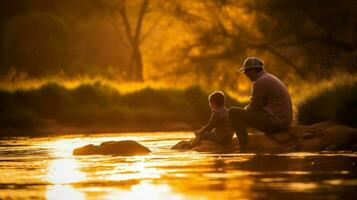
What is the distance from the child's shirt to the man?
53 cm

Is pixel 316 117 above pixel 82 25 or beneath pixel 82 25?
beneath

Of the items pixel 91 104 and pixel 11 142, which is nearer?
pixel 11 142

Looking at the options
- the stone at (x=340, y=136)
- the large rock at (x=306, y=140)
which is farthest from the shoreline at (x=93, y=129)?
the stone at (x=340, y=136)

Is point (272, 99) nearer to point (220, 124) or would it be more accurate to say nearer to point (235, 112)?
point (235, 112)

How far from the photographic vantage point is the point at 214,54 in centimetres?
4791

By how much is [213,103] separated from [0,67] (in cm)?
3291

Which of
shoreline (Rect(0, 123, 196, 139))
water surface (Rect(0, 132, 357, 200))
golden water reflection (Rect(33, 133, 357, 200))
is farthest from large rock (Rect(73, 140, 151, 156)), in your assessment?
shoreline (Rect(0, 123, 196, 139))

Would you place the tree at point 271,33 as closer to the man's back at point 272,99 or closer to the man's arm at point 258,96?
the man's back at point 272,99

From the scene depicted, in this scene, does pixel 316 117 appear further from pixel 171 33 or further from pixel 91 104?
pixel 171 33

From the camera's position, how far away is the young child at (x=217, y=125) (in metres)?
21.5

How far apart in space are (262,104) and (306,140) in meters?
1.10

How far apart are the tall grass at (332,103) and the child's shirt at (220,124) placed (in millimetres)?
2487

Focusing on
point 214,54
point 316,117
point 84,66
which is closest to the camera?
point 316,117

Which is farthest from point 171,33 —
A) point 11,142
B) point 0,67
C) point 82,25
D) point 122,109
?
point 11,142
